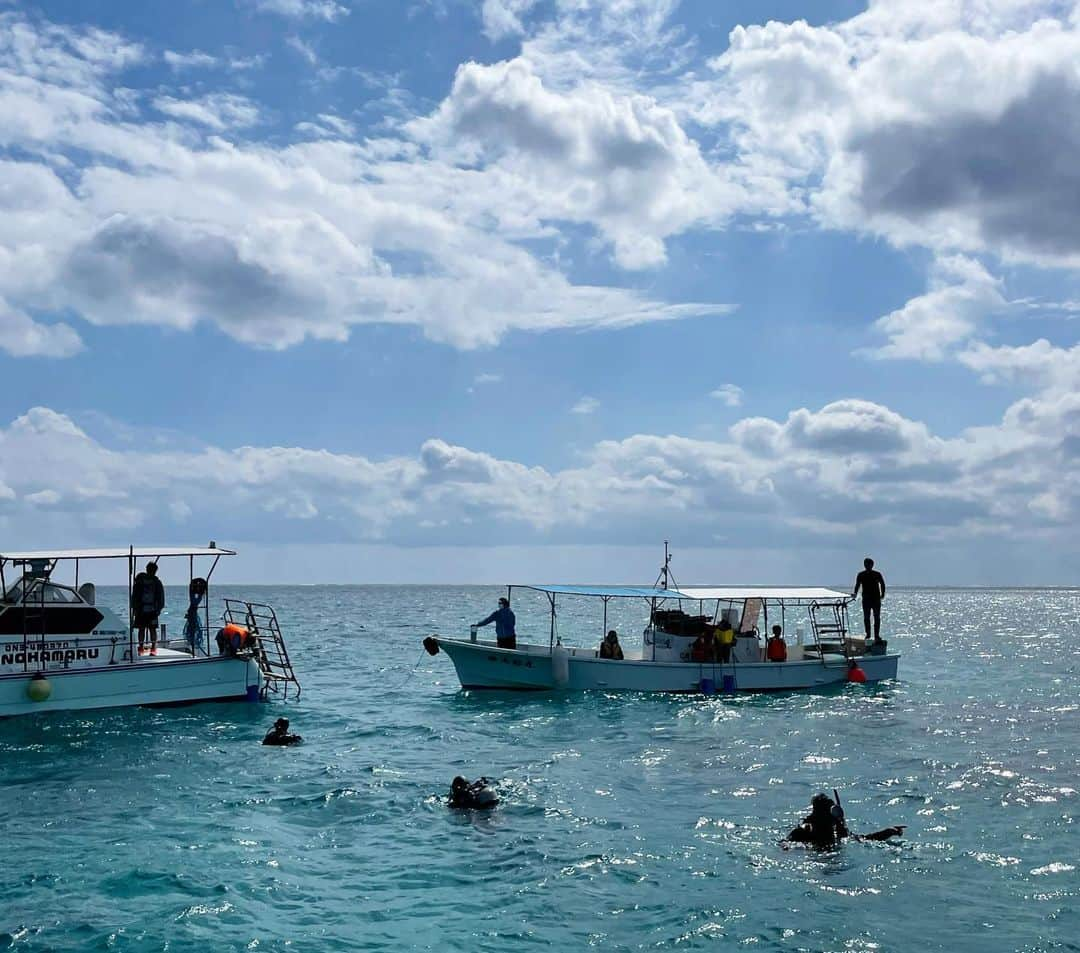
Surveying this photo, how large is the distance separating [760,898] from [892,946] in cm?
206

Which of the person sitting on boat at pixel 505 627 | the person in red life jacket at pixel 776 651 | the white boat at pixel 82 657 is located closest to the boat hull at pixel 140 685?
the white boat at pixel 82 657

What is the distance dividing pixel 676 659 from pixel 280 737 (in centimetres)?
1335

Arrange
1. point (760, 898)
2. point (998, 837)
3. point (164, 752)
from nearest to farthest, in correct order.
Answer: point (760, 898)
point (998, 837)
point (164, 752)

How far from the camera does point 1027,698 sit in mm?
38438

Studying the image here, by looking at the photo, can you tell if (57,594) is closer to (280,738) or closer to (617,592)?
(280,738)

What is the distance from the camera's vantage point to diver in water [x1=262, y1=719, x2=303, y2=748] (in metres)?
25.3

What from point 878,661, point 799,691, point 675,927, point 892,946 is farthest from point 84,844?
point 878,661

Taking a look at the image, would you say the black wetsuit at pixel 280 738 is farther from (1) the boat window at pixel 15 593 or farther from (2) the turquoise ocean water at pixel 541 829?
(1) the boat window at pixel 15 593

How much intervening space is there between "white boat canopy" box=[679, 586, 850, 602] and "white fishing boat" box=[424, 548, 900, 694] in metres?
0.03

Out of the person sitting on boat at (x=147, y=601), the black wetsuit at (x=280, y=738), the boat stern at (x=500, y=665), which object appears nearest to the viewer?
the black wetsuit at (x=280, y=738)

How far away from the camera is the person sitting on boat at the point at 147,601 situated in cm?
2936

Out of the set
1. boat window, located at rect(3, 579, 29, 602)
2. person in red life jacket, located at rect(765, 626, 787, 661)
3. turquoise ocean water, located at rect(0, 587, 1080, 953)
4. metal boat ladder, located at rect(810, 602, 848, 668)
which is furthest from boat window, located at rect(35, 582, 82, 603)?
metal boat ladder, located at rect(810, 602, 848, 668)

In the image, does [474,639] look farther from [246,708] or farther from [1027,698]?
[1027,698]

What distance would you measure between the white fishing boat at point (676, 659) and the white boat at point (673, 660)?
31mm
